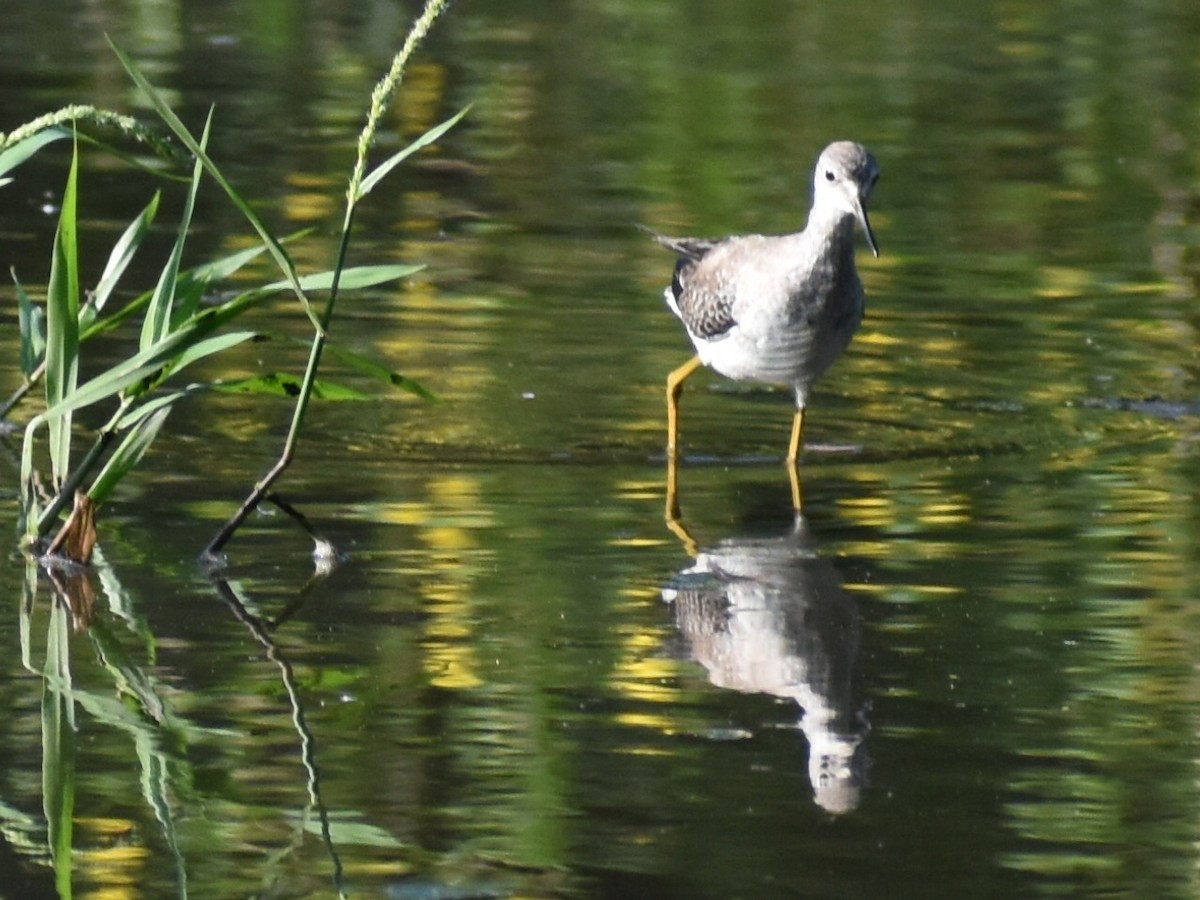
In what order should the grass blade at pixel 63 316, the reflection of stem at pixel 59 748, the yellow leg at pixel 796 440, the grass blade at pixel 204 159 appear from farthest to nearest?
the yellow leg at pixel 796 440 → the grass blade at pixel 63 316 → the grass blade at pixel 204 159 → the reflection of stem at pixel 59 748

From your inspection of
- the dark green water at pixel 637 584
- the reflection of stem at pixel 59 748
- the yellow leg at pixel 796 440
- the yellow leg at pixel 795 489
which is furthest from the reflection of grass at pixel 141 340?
the yellow leg at pixel 796 440

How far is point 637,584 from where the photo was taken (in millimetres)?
7230

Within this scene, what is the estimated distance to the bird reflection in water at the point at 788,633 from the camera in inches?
232

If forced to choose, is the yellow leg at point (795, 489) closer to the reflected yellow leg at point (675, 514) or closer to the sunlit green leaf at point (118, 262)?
the reflected yellow leg at point (675, 514)

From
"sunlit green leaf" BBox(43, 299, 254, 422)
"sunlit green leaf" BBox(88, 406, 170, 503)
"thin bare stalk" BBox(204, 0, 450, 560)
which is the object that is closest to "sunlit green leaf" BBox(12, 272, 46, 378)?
"sunlit green leaf" BBox(88, 406, 170, 503)

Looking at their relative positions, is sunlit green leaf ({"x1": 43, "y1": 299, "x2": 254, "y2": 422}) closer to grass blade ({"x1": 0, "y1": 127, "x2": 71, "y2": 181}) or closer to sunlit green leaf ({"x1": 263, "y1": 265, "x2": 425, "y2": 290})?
sunlit green leaf ({"x1": 263, "y1": 265, "x2": 425, "y2": 290})

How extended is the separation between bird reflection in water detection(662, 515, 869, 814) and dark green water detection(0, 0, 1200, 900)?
2cm

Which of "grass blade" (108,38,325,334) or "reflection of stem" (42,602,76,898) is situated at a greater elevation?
"grass blade" (108,38,325,334)

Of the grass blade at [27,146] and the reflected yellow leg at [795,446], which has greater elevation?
the grass blade at [27,146]

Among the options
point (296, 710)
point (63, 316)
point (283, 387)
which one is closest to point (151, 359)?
point (63, 316)

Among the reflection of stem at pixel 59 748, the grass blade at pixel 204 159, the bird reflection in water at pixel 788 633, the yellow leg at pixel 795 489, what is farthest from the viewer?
the yellow leg at pixel 795 489

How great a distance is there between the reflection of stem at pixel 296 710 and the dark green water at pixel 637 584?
1cm

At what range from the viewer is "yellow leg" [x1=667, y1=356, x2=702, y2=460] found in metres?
8.89

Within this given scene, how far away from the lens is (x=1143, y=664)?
6.54 m
